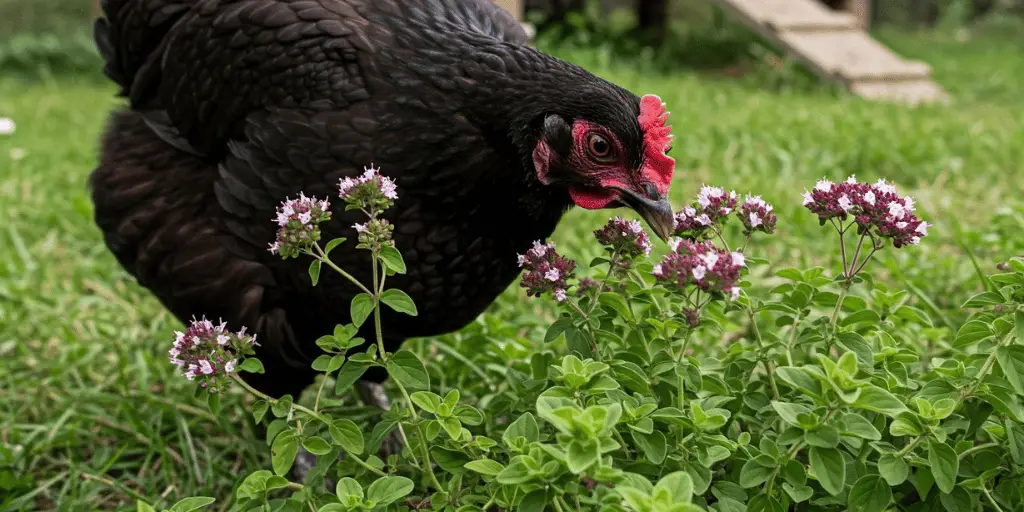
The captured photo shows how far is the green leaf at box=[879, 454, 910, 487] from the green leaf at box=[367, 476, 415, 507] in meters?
0.69

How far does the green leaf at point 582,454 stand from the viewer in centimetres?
111

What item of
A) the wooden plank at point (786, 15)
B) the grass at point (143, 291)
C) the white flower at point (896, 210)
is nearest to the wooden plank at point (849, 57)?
the wooden plank at point (786, 15)

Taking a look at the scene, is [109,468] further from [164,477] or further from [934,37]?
[934,37]

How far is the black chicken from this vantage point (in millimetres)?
1653

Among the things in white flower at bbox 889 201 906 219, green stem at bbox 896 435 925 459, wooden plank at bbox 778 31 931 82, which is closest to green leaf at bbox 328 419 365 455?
green stem at bbox 896 435 925 459

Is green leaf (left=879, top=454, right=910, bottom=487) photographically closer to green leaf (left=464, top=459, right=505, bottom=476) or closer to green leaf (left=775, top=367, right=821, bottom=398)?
green leaf (left=775, top=367, right=821, bottom=398)

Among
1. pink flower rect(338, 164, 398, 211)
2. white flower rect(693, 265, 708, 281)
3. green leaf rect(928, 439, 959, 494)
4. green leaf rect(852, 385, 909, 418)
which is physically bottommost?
green leaf rect(928, 439, 959, 494)

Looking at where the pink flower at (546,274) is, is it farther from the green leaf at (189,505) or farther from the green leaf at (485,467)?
the green leaf at (189,505)

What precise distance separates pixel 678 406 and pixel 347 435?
0.55m

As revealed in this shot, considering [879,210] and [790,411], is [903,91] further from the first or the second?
[790,411]

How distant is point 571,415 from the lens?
1.16m

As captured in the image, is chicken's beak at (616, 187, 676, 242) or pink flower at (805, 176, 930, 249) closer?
pink flower at (805, 176, 930, 249)

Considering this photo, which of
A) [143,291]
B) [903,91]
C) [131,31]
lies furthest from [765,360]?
[903,91]

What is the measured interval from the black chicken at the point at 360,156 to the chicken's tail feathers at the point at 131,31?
0.10 metres
